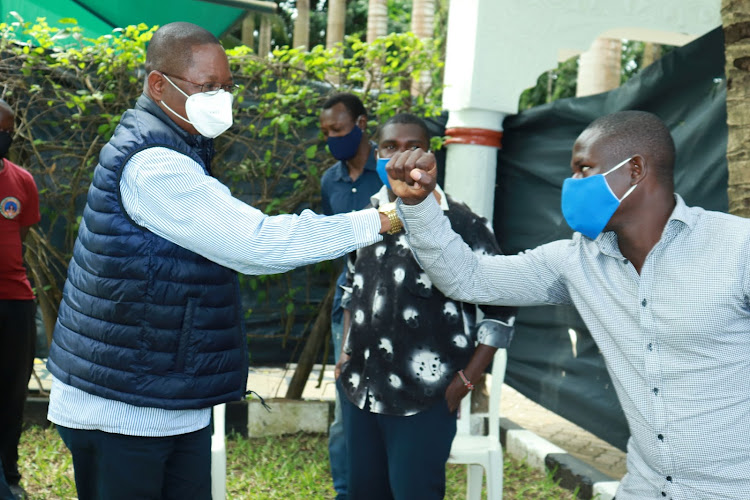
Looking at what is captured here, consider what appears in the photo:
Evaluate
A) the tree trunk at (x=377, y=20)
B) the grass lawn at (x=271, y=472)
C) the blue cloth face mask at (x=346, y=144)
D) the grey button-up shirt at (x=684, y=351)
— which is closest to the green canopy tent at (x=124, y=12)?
the blue cloth face mask at (x=346, y=144)

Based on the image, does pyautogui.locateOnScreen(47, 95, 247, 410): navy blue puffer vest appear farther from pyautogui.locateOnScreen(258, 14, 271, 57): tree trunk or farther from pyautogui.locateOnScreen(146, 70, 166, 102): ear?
pyautogui.locateOnScreen(258, 14, 271, 57): tree trunk

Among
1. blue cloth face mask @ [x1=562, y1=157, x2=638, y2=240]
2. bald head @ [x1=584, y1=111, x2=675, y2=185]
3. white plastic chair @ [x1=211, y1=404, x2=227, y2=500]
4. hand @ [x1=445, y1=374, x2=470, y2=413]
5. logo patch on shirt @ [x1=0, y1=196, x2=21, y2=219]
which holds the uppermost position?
bald head @ [x1=584, y1=111, x2=675, y2=185]

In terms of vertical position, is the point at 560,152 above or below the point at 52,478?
above

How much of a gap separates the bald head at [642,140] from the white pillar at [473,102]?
3.32 m

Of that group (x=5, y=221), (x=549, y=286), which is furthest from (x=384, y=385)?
(x=5, y=221)

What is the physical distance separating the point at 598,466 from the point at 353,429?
2912 mm

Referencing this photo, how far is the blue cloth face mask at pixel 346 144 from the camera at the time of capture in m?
4.61

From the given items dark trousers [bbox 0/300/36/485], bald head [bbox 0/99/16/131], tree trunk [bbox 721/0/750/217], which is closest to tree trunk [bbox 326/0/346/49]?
bald head [bbox 0/99/16/131]

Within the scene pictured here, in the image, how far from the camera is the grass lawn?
4672 millimetres

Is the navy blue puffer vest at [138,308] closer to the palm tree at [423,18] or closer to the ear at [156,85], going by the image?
the ear at [156,85]

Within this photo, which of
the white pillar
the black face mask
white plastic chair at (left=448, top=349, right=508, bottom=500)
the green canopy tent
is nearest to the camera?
white plastic chair at (left=448, top=349, right=508, bottom=500)

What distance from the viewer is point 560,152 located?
17.9 feet

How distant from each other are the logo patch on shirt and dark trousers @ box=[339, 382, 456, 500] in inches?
93.1

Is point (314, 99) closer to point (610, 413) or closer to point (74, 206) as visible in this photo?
point (74, 206)
